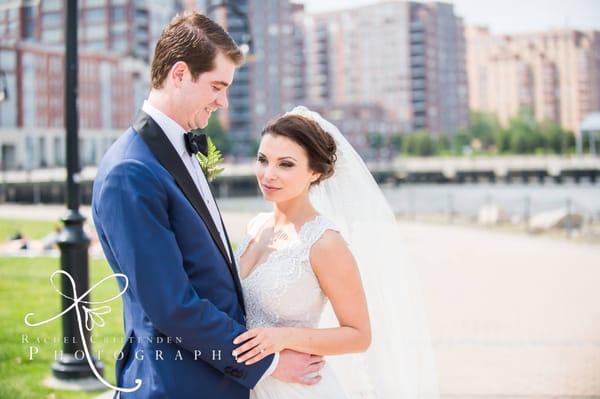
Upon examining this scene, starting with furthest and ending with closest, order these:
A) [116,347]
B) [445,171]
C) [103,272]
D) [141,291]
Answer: [445,171]
[103,272]
[116,347]
[141,291]

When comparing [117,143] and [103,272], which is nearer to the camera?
[117,143]

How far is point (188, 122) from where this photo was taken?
7.25 feet

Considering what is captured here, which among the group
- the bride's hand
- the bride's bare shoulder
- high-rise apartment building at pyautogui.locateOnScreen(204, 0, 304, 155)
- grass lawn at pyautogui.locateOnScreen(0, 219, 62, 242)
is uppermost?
high-rise apartment building at pyautogui.locateOnScreen(204, 0, 304, 155)

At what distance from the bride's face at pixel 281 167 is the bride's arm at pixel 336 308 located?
0.62ft

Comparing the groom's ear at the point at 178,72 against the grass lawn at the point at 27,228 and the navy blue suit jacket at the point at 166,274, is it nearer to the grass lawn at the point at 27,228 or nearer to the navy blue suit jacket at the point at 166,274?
the navy blue suit jacket at the point at 166,274

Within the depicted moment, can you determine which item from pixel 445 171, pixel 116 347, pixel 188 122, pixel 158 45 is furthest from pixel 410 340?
pixel 445 171

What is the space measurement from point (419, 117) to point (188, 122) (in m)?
117

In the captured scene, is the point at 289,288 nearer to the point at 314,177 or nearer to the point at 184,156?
the point at 314,177

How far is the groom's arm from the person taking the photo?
1897mm

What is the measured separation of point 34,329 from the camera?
789 centimetres

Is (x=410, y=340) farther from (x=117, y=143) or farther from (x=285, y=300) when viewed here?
(x=117, y=143)

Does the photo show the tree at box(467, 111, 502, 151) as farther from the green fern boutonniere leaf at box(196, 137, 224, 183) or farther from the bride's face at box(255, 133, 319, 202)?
the bride's face at box(255, 133, 319, 202)

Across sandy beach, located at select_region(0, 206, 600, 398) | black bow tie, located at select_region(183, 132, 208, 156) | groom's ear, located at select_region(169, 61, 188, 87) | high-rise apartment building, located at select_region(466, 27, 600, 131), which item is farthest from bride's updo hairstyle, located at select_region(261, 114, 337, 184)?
high-rise apartment building, located at select_region(466, 27, 600, 131)

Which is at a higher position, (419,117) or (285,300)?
(419,117)
